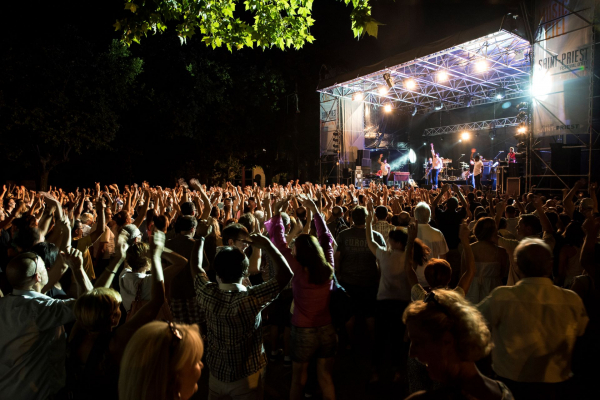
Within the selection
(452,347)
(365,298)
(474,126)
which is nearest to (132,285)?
(365,298)

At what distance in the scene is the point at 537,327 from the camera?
2.31 metres

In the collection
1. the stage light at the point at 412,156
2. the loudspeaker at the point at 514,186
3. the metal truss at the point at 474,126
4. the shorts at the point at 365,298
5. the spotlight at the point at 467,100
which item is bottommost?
the shorts at the point at 365,298

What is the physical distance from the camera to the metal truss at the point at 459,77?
14489 mm

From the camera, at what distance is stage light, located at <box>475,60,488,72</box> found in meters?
16.5

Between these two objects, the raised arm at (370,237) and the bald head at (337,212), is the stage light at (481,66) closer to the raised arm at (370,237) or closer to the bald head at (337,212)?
the bald head at (337,212)

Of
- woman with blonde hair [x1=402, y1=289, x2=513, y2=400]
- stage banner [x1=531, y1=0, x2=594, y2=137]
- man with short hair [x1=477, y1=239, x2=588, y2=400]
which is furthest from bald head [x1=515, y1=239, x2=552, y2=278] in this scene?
stage banner [x1=531, y1=0, x2=594, y2=137]

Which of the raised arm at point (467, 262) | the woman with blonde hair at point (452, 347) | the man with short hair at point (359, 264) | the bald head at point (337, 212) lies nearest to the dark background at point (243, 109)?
the bald head at point (337, 212)

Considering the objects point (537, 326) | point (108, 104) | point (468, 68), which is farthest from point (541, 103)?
point (108, 104)

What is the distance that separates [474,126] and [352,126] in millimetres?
8475

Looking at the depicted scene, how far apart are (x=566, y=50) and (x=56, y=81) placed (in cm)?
2137

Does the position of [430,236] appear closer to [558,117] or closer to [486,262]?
[486,262]

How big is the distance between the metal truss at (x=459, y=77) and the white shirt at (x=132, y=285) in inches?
539

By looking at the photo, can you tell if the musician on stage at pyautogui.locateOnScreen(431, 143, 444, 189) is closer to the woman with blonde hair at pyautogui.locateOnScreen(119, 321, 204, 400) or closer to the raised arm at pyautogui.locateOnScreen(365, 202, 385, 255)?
the raised arm at pyautogui.locateOnScreen(365, 202, 385, 255)

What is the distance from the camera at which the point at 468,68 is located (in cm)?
1750
